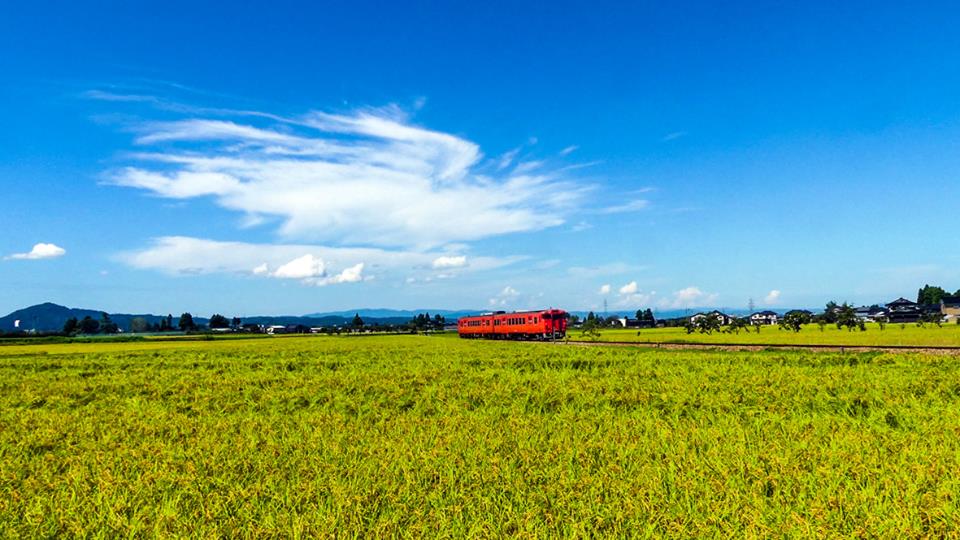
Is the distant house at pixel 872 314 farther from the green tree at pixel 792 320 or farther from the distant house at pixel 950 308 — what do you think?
the green tree at pixel 792 320

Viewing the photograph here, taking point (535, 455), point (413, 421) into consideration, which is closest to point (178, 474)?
point (413, 421)

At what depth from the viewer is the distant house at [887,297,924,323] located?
111 meters

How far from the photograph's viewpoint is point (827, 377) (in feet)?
40.0

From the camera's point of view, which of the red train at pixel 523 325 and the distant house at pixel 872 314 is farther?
the distant house at pixel 872 314

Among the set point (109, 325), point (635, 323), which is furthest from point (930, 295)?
point (109, 325)

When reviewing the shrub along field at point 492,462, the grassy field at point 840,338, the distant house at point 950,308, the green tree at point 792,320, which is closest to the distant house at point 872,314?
the distant house at point 950,308

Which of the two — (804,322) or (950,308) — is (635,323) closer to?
(804,322)

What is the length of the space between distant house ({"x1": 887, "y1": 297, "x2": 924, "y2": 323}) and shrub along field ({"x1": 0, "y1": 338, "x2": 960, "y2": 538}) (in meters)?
126

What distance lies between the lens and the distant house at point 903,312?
111m

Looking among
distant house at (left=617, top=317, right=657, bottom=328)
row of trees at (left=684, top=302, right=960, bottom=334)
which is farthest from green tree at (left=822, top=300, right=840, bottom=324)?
distant house at (left=617, top=317, right=657, bottom=328)

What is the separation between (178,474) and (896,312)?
15524 centimetres

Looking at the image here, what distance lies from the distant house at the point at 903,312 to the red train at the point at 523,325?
94.5 m

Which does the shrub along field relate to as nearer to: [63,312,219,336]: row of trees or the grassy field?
the grassy field

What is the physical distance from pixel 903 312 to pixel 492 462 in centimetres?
15332
